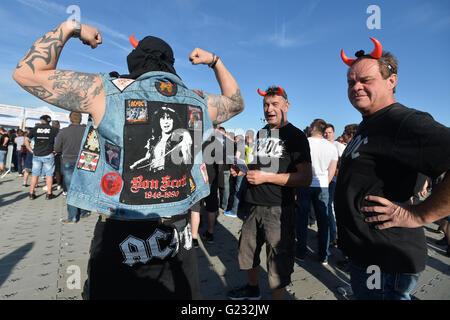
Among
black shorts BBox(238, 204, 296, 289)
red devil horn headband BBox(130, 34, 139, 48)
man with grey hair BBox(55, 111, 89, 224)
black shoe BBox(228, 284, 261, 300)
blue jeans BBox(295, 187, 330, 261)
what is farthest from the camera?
man with grey hair BBox(55, 111, 89, 224)

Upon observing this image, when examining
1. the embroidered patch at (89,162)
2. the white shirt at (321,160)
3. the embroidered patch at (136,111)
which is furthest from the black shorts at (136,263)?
the white shirt at (321,160)

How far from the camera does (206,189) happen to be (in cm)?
164

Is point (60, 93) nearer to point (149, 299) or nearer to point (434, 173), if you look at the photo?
point (149, 299)

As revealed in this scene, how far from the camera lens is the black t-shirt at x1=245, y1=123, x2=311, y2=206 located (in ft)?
8.04

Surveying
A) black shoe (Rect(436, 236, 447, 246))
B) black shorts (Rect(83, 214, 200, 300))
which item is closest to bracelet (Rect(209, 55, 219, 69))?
black shorts (Rect(83, 214, 200, 300))

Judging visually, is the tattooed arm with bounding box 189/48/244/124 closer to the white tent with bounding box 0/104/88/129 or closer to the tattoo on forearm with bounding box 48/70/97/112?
the tattoo on forearm with bounding box 48/70/97/112

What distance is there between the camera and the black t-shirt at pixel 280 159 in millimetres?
2449

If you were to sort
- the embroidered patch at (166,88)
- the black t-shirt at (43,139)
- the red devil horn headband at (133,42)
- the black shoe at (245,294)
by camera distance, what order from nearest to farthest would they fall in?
the embroidered patch at (166,88) < the red devil horn headband at (133,42) < the black shoe at (245,294) < the black t-shirt at (43,139)

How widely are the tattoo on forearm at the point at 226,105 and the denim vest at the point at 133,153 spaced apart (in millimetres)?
350

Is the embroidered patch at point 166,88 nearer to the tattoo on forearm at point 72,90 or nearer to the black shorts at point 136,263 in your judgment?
the tattoo on forearm at point 72,90

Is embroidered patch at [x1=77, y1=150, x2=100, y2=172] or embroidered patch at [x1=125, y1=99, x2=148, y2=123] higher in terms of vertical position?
embroidered patch at [x1=125, y1=99, x2=148, y2=123]

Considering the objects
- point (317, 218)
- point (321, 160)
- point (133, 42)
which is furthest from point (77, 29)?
point (317, 218)

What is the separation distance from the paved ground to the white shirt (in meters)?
1.38

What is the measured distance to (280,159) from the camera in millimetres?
2518
